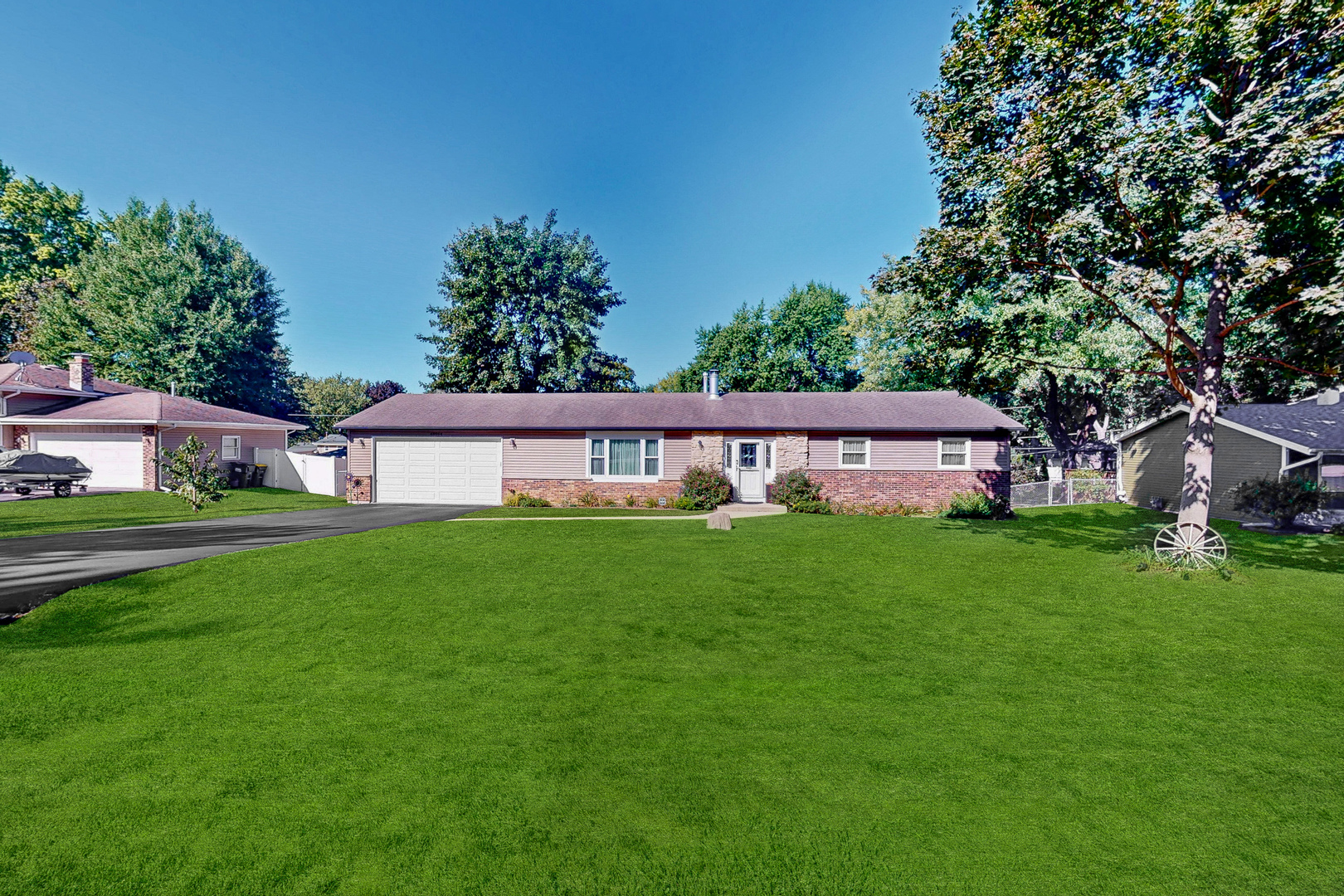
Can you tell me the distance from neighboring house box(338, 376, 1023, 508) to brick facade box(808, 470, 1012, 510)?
0.04m

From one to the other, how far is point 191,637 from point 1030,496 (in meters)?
27.3

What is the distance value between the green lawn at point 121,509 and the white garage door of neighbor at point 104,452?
7.40ft

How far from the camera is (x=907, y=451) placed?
19.8 metres

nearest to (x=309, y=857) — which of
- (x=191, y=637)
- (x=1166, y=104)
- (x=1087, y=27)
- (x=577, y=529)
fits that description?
(x=191, y=637)

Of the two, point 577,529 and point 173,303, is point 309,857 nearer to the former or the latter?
point 577,529

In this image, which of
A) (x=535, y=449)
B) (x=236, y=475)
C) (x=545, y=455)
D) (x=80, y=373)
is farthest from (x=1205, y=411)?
(x=80, y=373)

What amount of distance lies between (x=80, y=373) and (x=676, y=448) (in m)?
30.0

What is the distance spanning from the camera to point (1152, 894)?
9.36 feet

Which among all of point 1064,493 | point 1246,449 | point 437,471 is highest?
point 1246,449

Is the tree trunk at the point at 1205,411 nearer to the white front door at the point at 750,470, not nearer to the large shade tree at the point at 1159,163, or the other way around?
the large shade tree at the point at 1159,163

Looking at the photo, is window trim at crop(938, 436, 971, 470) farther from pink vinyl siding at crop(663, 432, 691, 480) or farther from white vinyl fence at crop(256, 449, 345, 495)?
white vinyl fence at crop(256, 449, 345, 495)

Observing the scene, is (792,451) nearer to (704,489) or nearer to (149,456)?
(704,489)

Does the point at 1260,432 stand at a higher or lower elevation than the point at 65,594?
higher

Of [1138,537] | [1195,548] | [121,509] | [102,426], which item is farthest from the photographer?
[102,426]
